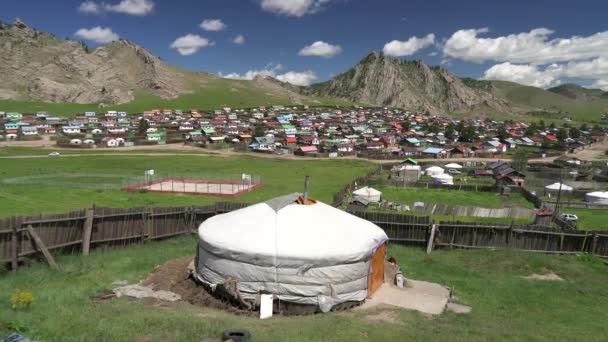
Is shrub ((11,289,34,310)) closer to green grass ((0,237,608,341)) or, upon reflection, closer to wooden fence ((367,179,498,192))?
green grass ((0,237,608,341))

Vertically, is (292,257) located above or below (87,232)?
above

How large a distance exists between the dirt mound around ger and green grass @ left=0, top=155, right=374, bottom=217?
17.1 metres

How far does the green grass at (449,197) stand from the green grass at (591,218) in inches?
148

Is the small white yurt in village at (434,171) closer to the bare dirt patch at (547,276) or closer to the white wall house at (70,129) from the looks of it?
the bare dirt patch at (547,276)

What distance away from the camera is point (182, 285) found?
12516mm

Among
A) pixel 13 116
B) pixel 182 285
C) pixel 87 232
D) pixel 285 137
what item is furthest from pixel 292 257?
pixel 13 116

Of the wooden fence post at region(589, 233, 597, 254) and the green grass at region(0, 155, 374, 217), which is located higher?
the wooden fence post at region(589, 233, 597, 254)

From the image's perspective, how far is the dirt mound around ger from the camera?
11.4 meters

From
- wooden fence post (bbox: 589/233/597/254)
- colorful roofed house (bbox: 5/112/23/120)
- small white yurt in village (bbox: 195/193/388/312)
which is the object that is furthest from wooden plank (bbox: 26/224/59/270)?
colorful roofed house (bbox: 5/112/23/120)

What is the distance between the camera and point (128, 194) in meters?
34.7

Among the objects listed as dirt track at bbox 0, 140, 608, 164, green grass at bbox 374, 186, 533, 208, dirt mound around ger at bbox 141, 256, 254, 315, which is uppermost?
dirt mound around ger at bbox 141, 256, 254, 315

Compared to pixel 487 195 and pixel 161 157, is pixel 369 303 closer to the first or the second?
pixel 487 195

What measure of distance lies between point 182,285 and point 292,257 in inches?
153

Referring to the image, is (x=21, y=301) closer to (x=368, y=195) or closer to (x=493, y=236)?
(x=493, y=236)
